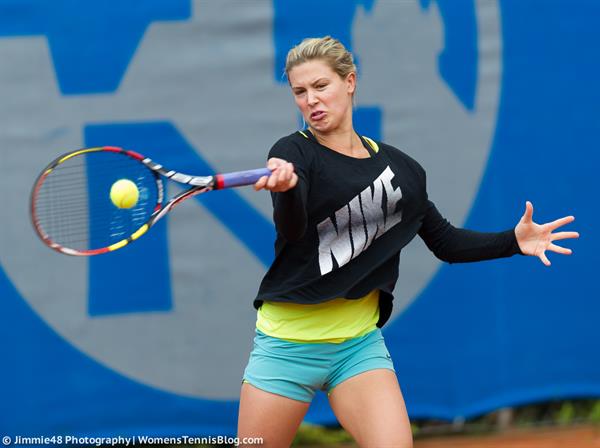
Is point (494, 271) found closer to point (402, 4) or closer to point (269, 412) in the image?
point (402, 4)

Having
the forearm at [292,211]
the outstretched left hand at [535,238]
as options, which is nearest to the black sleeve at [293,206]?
the forearm at [292,211]

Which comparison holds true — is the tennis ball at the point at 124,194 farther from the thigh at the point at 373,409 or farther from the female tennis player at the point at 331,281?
the thigh at the point at 373,409

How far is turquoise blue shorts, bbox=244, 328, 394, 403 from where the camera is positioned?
3.03 meters

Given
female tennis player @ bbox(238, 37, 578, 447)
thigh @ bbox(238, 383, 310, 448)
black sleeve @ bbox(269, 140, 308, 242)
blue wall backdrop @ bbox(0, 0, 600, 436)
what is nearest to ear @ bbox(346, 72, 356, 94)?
female tennis player @ bbox(238, 37, 578, 447)

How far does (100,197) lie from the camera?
3.76 metres

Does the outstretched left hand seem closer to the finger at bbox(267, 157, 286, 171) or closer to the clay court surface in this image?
the finger at bbox(267, 157, 286, 171)

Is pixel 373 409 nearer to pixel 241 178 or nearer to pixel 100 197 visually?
pixel 241 178

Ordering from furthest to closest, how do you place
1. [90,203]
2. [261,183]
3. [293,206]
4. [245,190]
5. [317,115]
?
[245,190] < [90,203] < [317,115] < [293,206] < [261,183]

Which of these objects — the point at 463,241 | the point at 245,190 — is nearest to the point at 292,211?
the point at 463,241

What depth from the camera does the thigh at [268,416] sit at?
2.98 m

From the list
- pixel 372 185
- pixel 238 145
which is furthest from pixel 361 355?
pixel 238 145

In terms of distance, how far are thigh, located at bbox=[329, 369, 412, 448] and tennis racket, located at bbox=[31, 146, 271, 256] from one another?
0.75 m

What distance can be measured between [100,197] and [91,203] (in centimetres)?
5

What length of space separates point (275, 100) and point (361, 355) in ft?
5.37
